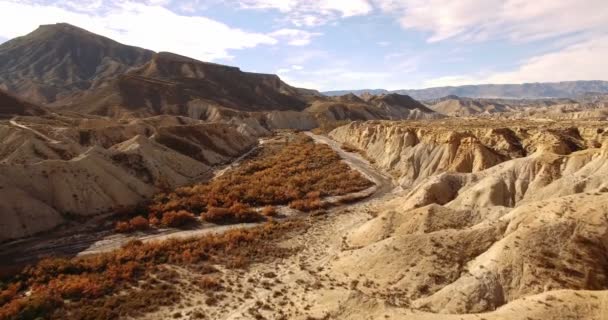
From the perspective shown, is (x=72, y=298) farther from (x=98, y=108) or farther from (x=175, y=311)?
(x=98, y=108)

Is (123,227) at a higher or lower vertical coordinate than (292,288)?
higher

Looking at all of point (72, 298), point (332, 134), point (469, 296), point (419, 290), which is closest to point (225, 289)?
point (72, 298)

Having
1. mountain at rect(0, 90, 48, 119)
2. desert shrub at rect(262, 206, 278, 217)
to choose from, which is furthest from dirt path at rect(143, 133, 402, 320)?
mountain at rect(0, 90, 48, 119)

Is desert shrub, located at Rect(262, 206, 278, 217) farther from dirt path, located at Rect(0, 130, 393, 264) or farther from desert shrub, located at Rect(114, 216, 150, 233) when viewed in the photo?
desert shrub, located at Rect(114, 216, 150, 233)

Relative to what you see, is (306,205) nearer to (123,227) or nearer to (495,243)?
(123,227)

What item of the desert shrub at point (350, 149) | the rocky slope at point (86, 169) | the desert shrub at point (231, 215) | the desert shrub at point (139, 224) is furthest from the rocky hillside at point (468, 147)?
the desert shrub at point (139, 224)

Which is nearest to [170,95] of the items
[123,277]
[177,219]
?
[177,219]
